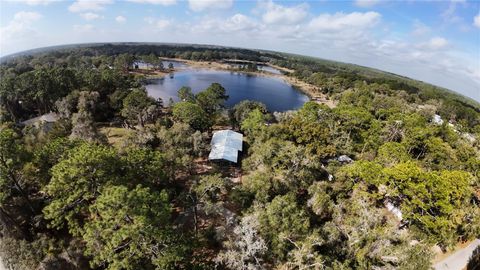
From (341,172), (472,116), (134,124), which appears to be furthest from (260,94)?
(341,172)

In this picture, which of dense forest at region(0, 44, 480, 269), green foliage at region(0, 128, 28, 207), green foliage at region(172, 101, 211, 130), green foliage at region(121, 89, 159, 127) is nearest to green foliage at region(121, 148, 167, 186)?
dense forest at region(0, 44, 480, 269)

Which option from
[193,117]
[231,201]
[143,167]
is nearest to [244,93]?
[193,117]

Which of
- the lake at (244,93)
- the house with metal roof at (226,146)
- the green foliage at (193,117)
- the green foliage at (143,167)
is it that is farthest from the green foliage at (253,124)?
the lake at (244,93)

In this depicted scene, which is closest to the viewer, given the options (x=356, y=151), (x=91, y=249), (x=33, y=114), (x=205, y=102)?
(x=91, y=249)

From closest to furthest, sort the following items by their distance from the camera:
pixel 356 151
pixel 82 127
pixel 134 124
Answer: pixel 82 127
pixel 356 151
pixel 134 124

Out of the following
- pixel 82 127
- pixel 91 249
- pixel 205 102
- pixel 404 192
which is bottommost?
pixel 91 249

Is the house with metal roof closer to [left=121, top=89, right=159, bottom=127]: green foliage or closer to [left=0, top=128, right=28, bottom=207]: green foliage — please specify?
[left=121, top=89, right=159, bottom=127]: green foliage

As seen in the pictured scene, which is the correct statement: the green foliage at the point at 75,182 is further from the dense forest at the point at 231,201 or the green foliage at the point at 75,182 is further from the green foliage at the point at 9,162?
the green foliage at the point at 9,162

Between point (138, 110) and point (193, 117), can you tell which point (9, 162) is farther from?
point (138, 110)

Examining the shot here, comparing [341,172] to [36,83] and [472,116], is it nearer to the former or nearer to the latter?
[36,83]
